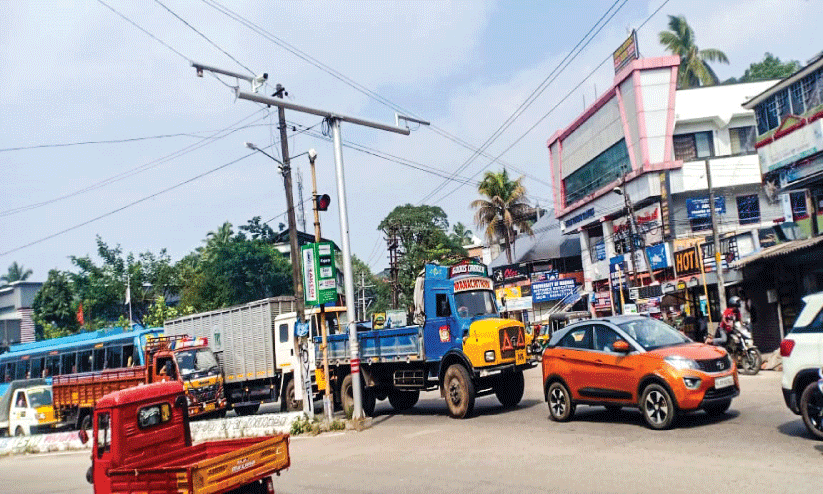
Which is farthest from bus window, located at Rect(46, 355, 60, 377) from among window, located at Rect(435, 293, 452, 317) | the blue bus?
window, located at Rect(435, 293, 452, 317)

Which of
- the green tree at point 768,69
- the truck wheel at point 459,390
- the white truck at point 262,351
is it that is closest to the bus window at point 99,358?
the white truck at point 262,351

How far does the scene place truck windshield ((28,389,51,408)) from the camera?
999 inches

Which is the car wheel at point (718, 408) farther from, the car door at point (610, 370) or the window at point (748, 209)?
the window at point (748, 209)

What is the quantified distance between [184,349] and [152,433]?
13865 millimetres

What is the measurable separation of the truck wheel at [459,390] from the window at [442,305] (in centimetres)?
124

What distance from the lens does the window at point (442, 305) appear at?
53.8ft

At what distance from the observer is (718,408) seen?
1159 centimetres

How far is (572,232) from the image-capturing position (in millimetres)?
50750

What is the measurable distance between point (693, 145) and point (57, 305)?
46.0m

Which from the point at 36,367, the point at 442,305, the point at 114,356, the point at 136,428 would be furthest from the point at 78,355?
the point at 136,428

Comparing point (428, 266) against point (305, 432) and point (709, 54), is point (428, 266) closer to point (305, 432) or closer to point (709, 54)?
point (305, 432)

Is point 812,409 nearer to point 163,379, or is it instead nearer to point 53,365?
point 163,379

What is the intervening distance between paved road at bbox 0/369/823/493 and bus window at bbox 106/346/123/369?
38.9ft

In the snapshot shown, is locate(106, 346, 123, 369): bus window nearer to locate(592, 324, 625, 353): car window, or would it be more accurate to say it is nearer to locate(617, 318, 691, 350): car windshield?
locate(592, 324, 625, 353): car window
